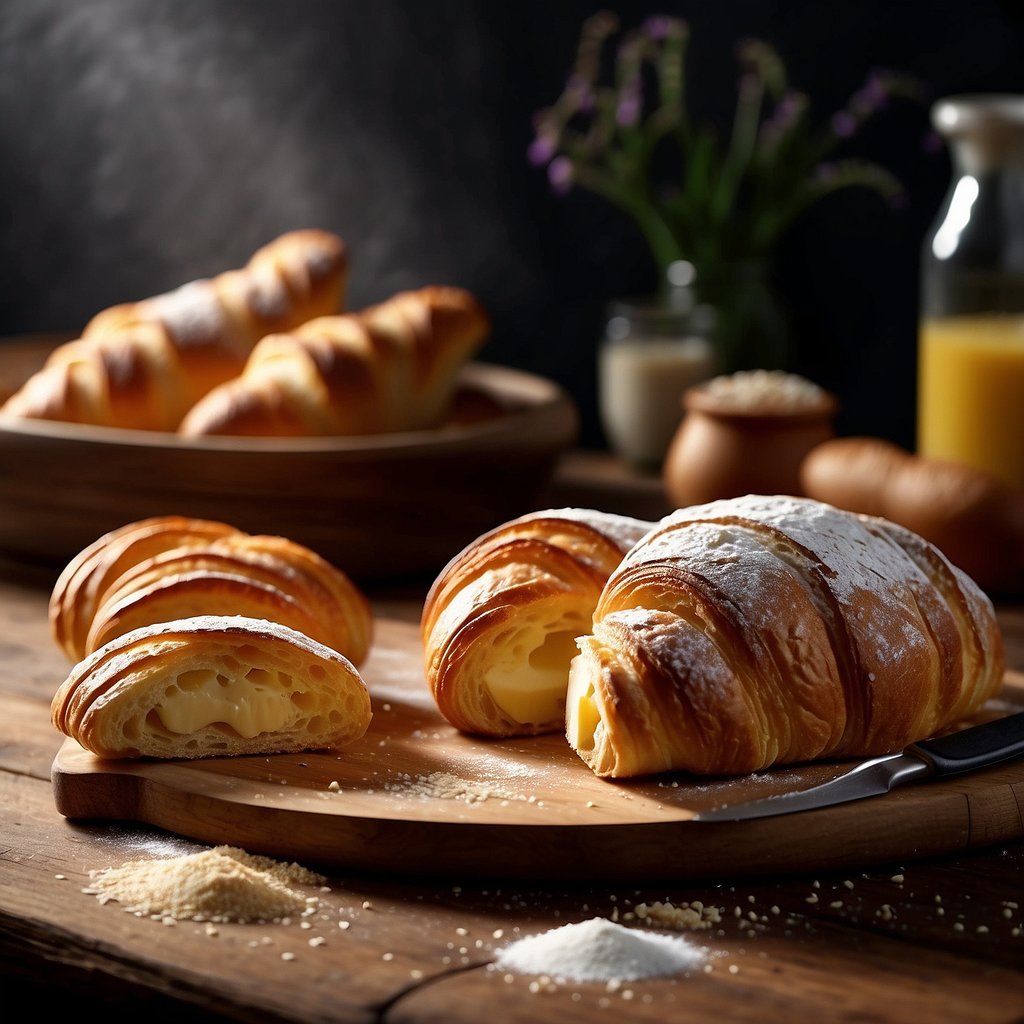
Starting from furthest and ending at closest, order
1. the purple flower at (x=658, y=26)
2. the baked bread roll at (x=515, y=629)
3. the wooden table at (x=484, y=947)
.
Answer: the purple flower at (x=658, y=26)
the baked bread roll at (x=515, y=629)
the wooden table at (x=484, y=947)

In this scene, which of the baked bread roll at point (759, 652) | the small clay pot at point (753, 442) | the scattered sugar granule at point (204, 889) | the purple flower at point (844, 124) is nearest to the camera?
the scattered sugar granule at point (204, 889)

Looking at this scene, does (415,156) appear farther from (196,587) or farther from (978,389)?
(196,587)

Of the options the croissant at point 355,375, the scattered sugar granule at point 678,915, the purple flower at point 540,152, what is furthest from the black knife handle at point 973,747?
the purple flower at point 540,152

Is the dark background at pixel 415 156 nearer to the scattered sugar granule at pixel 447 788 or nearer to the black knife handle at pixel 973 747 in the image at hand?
the black knife handle at pixel 973 747

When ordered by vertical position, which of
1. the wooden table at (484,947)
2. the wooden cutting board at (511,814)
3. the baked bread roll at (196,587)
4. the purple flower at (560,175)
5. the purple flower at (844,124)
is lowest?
the wooden table at (484,947)

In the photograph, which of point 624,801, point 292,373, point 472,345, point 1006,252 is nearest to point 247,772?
point 624,801

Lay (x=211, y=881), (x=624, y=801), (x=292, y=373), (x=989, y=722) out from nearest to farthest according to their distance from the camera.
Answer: (x=211, y=881), (x=624, y=801), (x=989, y=722), (x=292, y=373)

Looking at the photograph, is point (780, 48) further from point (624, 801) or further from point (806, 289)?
point (624, 801)
